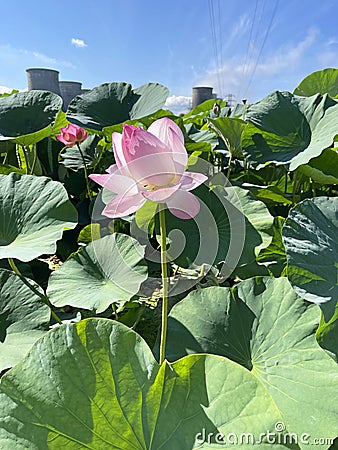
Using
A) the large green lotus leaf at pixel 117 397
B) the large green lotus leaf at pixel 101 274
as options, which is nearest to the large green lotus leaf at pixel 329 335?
the large green lotus leaf at pixel 117 397

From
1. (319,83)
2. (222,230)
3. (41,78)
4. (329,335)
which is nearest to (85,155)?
(222,230)

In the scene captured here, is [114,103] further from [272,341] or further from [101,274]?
[272,341]

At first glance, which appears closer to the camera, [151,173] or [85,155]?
[151,173]

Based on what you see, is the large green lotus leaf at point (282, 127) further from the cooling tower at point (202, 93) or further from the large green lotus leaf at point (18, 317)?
the cooling tower at point (202, 93)

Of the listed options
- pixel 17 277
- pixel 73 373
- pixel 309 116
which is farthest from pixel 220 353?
pixel 309 116

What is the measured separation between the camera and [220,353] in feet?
2.28

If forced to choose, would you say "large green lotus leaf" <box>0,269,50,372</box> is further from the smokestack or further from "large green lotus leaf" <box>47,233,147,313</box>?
the smokestack

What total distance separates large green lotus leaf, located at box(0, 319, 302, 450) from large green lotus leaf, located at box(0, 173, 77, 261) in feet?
1.53

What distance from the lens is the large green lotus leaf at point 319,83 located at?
1594 millimetres

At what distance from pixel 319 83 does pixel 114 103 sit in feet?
2.88

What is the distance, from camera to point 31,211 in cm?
96

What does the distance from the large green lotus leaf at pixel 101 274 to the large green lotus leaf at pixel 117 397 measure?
1.15 ft

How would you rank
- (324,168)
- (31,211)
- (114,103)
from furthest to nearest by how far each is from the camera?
(114,103)
(324,168)
(31,211)

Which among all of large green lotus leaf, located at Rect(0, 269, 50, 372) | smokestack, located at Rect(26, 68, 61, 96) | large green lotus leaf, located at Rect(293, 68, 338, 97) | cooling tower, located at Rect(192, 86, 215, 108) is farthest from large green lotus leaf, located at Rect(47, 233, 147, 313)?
cooling tower, located at Rect(192, 86, 215, 108)
